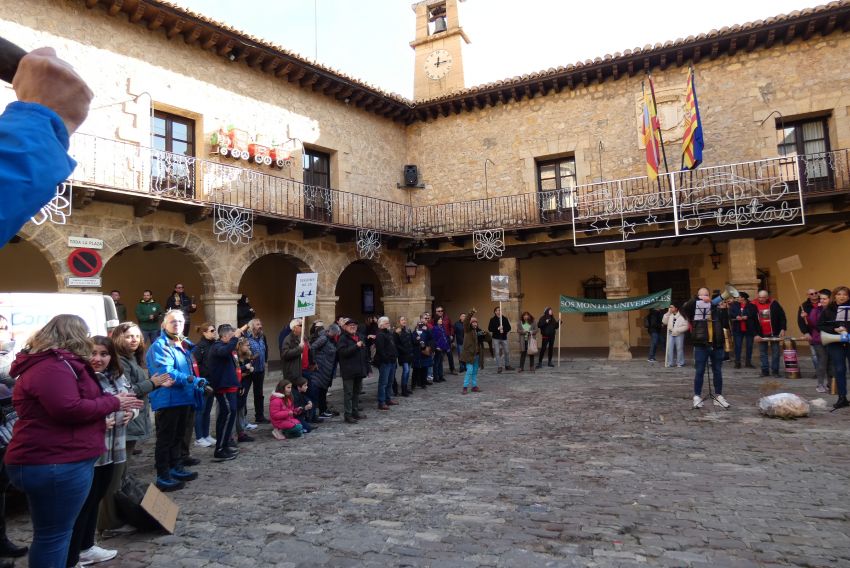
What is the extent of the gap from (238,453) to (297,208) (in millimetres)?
8258

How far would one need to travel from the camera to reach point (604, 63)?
13.9 meters

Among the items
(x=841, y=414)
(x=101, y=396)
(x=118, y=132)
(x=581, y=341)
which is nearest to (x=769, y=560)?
(x=101, y=396)

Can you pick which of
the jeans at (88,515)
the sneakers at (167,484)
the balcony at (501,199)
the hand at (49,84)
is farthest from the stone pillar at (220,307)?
the hand at (49,84)

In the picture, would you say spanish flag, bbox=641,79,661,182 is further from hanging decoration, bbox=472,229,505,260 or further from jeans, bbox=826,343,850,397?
jeans, bbox=826,343,850,397

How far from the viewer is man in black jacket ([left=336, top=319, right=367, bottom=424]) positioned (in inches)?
302

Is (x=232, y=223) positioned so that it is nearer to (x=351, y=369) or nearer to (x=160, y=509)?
(x=351, y=369)

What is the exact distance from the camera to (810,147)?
12812 millimetres

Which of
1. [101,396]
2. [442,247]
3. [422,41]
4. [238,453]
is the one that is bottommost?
[238,453]

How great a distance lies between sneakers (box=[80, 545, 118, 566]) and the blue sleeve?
334 centimetres

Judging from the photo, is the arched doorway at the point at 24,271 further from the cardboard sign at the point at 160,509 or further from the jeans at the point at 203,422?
the cardboard sign at the point at 160,509

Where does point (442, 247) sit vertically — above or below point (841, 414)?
above

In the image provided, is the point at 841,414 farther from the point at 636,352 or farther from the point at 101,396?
the point at 636,352

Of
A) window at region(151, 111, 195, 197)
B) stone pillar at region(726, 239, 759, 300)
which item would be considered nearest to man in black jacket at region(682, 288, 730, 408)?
stone pillar at region(726, 239, 759, 300)

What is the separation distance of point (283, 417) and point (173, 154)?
6.59 m
